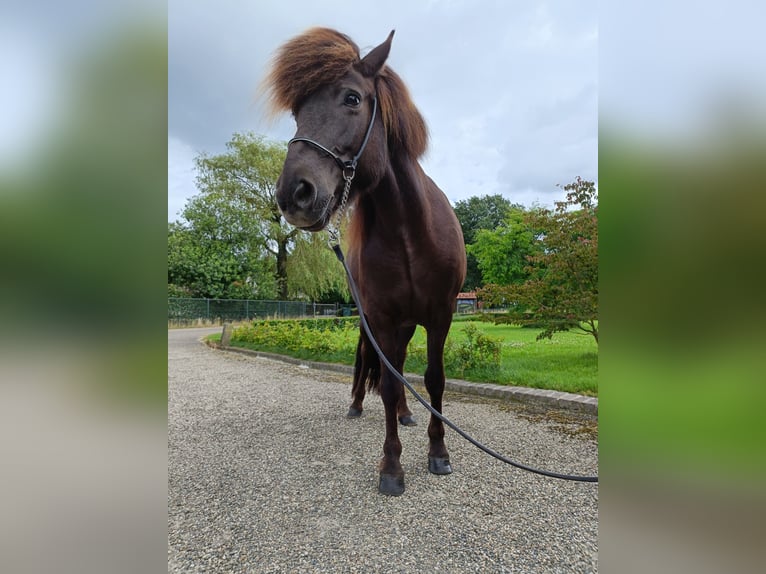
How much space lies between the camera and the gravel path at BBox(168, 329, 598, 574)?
1.85 metres

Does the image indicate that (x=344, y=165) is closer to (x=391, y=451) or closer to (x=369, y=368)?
(x=391, y=451)

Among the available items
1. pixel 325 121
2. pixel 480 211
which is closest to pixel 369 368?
pixel 325 121

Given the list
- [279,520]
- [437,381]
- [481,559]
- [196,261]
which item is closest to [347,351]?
[437,381]

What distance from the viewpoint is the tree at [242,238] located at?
1972cm

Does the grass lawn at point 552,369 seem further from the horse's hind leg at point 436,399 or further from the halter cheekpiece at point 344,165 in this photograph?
the halter cheekpiece at point 344,165

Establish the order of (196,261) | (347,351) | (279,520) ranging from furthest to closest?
(196,261) < (347,351) < (279,520)

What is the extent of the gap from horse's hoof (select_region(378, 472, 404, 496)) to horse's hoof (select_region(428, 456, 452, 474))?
14.3 inches

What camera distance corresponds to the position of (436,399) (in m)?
2.98

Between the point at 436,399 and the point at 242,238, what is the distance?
64.7 ft

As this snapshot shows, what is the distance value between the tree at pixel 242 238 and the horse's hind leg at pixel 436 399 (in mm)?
16877
